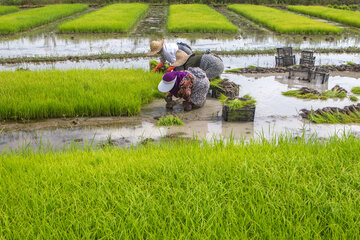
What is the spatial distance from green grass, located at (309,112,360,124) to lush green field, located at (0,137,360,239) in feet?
4.26

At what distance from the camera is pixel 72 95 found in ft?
15.5

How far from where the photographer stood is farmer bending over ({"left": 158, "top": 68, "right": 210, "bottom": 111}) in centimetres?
449

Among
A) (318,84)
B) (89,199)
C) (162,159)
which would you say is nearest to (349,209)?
(162,159)

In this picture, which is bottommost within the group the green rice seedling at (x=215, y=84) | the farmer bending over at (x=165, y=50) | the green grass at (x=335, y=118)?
the green grass at (x=335, y=118)

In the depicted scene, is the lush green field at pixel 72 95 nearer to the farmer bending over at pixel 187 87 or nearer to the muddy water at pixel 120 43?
the farmer bending over at pixel 187 87

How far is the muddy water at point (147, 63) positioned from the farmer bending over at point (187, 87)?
9.43 feet

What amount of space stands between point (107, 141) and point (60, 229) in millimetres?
1854

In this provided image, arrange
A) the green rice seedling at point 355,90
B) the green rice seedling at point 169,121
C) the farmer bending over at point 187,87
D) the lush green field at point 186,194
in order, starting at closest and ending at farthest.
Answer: the lush green field at point 186,194, the green rice seedling at point 169,121, the farmer bending over at point 187,87, the green rice seedling at point 355,90

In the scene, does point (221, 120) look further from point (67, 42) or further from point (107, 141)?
point (67, 42)

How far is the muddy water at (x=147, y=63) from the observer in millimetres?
7602

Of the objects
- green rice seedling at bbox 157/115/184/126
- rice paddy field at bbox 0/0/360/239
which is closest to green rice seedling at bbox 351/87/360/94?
rice paddy field at bbox 0/0/360/239

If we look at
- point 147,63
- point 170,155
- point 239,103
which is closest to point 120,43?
point 147,63

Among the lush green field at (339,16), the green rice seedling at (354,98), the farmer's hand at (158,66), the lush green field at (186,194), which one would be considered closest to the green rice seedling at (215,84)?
the farmer's hand at (158,66)

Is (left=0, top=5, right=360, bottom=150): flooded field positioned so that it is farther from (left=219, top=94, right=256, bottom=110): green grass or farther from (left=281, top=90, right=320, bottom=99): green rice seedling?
(left=219, top=94, right=256, bottom=110): green grass
